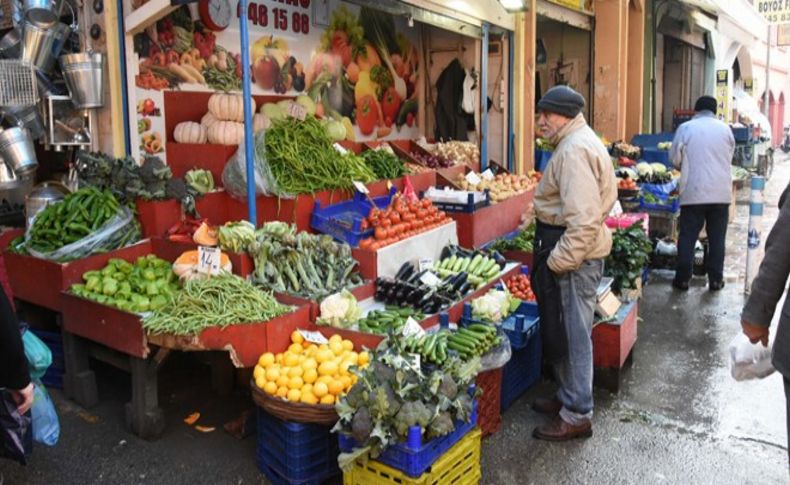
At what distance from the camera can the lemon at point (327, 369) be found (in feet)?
13.3

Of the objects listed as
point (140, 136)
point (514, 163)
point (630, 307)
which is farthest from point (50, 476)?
point (514, 163)

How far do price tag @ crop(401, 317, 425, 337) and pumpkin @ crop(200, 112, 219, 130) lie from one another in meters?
3.23

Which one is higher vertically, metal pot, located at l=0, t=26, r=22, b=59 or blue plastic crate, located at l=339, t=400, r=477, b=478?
metal pot, located at l=0, t=26, r=22, b=59

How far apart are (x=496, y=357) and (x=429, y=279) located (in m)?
1.36

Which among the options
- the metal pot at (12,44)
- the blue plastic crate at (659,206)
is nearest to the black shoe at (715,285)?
the blue plastic crate at (659,206)

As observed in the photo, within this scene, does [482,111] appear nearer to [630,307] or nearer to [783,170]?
[630,307]

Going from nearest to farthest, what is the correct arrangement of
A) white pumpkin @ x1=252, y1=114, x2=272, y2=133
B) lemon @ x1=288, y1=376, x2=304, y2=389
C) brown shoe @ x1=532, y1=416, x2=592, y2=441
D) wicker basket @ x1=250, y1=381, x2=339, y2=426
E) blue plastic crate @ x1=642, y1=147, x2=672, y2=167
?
wicker basket @ x1=250, y1=381, x2=339, y2=426, lemon @ x1=288, y1=376, x2=304, y2=389, brown shoe @ x1=532, y1=416, x2=592, y2=441, white pumpkin @ x1=252, y1=114, x2=272, y2=133, blue plastic crate @ x1=642, y1=147, x2=672, y2=167

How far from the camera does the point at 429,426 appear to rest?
11.5 feet

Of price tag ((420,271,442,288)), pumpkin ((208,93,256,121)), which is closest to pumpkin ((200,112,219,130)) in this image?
pumpkin ((208,93,256,121))

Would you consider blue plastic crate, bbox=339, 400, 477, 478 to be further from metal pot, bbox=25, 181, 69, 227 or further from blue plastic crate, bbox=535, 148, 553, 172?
blue plastic crate, bbox=535, 148, 553, 172

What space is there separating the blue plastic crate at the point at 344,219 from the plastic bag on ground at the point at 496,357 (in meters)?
1.86

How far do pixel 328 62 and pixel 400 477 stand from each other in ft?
22.0

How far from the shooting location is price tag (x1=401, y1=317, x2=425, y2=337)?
440 cm

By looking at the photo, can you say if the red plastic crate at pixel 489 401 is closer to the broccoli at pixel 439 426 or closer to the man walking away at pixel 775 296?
the broccoli at pixel 439 426
